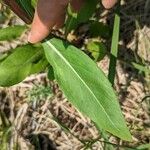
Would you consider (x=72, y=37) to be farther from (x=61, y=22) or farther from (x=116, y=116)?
(x=116, y=116)

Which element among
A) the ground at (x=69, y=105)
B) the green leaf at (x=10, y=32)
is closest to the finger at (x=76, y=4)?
the green leaf at (x=10, y=32)

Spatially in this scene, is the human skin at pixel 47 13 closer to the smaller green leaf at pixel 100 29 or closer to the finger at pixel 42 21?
the finger at pixel 42 21

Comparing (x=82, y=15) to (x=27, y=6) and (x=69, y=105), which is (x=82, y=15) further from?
(x=69, y=105)

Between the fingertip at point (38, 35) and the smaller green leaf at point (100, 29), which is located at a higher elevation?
the fingertip at point (38, 35)

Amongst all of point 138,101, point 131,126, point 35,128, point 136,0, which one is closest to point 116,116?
point 131,126

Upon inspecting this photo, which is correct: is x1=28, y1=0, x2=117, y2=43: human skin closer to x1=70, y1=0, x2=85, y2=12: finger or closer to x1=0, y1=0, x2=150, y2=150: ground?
x1=70, y1=0, x2=85, y2=12: finger

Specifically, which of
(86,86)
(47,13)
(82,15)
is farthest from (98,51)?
(47,13)

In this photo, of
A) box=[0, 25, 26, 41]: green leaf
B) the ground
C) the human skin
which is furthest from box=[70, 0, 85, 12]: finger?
the ground
